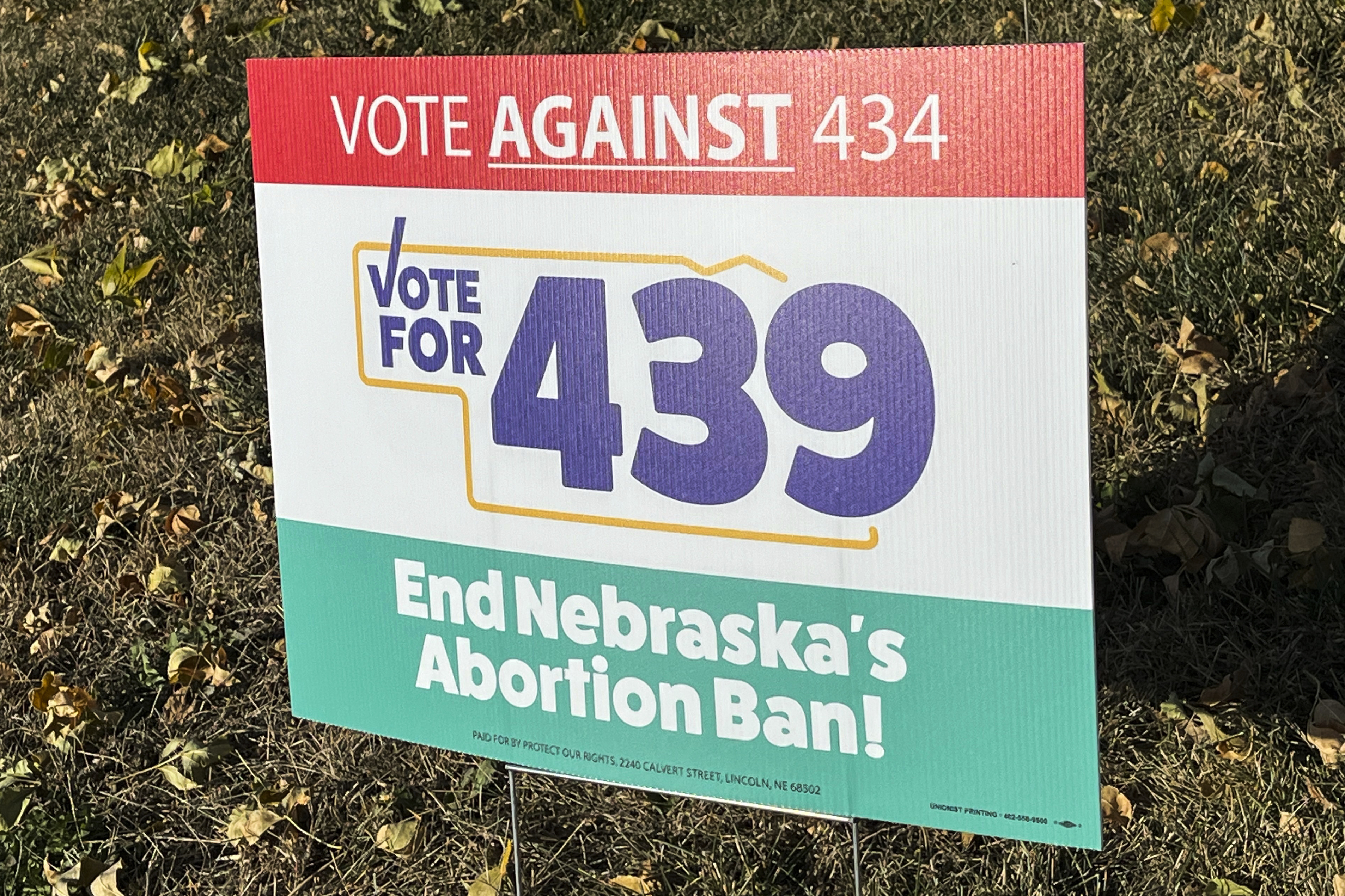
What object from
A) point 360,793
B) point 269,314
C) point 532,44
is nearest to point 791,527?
point 269,314

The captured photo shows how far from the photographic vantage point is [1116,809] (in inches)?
110

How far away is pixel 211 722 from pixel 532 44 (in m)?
2.85

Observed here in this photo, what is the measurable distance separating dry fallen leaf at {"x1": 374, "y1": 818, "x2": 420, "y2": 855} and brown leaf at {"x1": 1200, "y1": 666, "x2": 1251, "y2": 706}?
1.51m

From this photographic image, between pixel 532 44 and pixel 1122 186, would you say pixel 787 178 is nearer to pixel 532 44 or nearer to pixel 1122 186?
pixel 1122 186

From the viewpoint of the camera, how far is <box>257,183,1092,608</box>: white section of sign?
195 cm

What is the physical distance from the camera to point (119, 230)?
504cm

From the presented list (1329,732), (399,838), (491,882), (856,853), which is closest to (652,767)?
(856,853)

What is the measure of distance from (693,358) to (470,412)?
1.22 ft

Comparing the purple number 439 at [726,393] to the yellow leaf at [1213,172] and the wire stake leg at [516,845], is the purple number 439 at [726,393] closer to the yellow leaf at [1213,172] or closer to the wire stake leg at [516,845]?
the wire stake leg at [516,845]

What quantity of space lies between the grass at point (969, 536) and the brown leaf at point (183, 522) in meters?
0.02

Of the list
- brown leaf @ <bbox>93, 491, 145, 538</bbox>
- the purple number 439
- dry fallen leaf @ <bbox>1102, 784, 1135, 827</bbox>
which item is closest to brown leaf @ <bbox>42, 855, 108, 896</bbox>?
brown leaf @ <bbox>93, 491, 145, 538</bbox>

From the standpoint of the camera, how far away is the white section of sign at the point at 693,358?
6.40 feet

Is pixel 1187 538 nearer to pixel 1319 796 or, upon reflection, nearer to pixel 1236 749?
pixel 1236 749

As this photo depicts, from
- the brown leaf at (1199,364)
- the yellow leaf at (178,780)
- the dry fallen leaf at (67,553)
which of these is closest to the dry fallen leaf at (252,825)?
the yellow leaf at (178,780)
